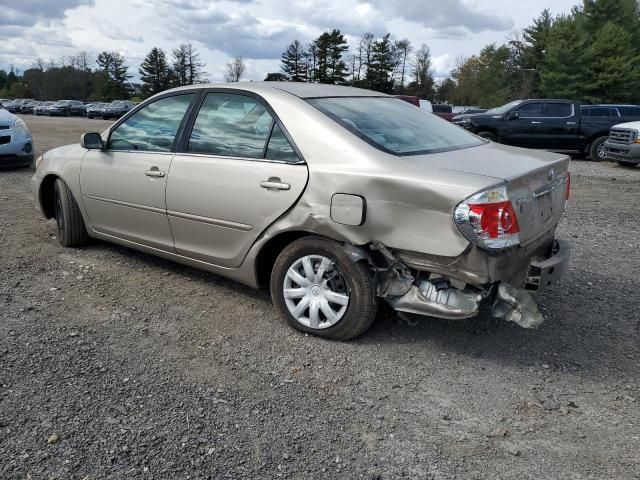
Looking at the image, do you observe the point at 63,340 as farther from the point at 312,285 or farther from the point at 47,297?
the point at 312,285

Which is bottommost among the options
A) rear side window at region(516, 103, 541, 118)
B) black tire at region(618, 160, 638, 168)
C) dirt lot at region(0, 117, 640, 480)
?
dirt lot at region(0, 117, 640, 480)

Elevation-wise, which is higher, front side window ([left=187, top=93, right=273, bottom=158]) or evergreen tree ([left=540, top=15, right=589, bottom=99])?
evergreen tree ([left=540, top=15, right=589, bottom=99])

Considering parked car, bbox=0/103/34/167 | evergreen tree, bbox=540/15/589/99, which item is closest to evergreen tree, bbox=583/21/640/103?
evergreen tree, bbox=540/15/589/99

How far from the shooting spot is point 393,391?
307 centimetres

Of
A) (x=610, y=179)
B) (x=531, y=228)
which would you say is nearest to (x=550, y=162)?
(x=531, y=228)

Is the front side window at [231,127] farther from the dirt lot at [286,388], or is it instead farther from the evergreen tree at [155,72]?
the evergreen tree at [155,72]

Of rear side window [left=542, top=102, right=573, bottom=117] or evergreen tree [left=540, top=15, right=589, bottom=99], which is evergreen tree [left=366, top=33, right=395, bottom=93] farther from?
rear side window [left=542, top=102, right=573, bottom=117]

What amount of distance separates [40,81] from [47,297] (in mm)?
99468

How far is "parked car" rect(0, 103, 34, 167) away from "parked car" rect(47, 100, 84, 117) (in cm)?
4559

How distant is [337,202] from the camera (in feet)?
11.0

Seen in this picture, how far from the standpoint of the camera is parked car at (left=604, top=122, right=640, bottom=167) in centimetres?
1270

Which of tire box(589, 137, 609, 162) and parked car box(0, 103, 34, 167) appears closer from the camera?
parked car box(0, 103, 34, 167)

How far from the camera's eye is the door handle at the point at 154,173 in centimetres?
422

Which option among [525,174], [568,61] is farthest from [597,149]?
[568,61]
